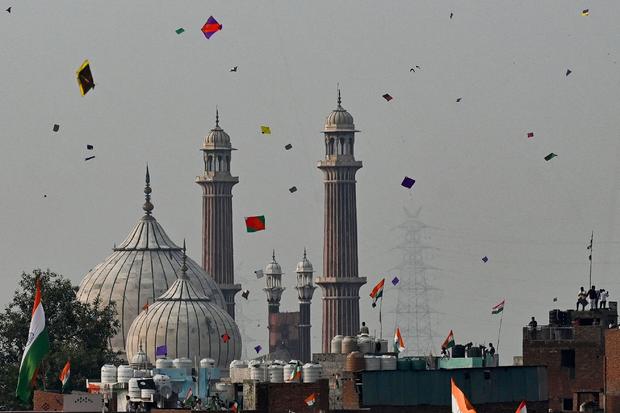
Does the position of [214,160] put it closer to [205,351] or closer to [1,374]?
[205,351]

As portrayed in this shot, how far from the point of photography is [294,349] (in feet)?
586

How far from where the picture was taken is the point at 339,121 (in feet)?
591

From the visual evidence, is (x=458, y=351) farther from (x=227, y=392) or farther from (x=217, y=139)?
(x=217, y=139)

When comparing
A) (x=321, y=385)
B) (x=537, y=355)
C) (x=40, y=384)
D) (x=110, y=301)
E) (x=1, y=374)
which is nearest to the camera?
(x=321, y=385)

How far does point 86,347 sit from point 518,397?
43045mm

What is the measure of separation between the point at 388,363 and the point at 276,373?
276 inches

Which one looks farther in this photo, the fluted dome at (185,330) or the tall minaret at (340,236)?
the tall minaret at (340,236)

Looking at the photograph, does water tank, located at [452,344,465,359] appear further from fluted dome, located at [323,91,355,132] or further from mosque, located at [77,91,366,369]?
fluted dome, located at [323,91,355,132]

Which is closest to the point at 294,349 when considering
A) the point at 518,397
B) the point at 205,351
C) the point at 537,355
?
the point at 205,351

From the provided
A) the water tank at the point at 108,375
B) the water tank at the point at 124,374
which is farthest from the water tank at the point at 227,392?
the water tank at the point at 108,375

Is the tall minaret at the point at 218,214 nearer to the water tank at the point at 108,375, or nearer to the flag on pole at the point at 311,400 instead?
the water tank at the point at 108,375

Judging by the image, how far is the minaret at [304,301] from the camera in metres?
178

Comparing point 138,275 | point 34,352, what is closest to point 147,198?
point 138,275

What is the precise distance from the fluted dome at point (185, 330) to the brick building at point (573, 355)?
38050mm
